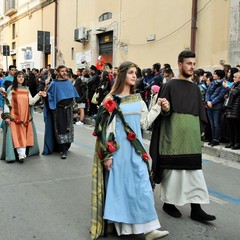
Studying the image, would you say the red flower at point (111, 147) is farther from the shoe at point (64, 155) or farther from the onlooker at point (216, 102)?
A: the onlooker at point (216, 102)

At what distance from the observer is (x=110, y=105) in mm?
Result: 3609

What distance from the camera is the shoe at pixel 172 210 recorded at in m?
4.36

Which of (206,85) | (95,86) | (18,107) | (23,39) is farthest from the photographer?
(23,39)

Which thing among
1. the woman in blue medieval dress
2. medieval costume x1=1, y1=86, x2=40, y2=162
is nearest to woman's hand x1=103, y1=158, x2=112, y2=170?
the woman in blue medieval dress

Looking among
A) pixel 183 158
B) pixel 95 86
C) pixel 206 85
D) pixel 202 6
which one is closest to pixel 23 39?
pixel 95 86

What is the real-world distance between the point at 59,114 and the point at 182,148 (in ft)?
12.6

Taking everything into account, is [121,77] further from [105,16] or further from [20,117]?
[105,16]

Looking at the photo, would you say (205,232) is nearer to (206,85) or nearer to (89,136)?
(206,85)

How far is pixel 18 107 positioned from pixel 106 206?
4.13 metres

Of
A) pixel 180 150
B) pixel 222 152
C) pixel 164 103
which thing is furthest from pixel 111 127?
pixel 222 152

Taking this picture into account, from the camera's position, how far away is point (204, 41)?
37.3ft

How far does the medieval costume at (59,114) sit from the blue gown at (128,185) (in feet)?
12.8

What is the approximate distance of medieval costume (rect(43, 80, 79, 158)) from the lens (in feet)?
24.3

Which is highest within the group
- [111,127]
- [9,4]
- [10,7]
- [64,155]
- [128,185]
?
[9,4]
